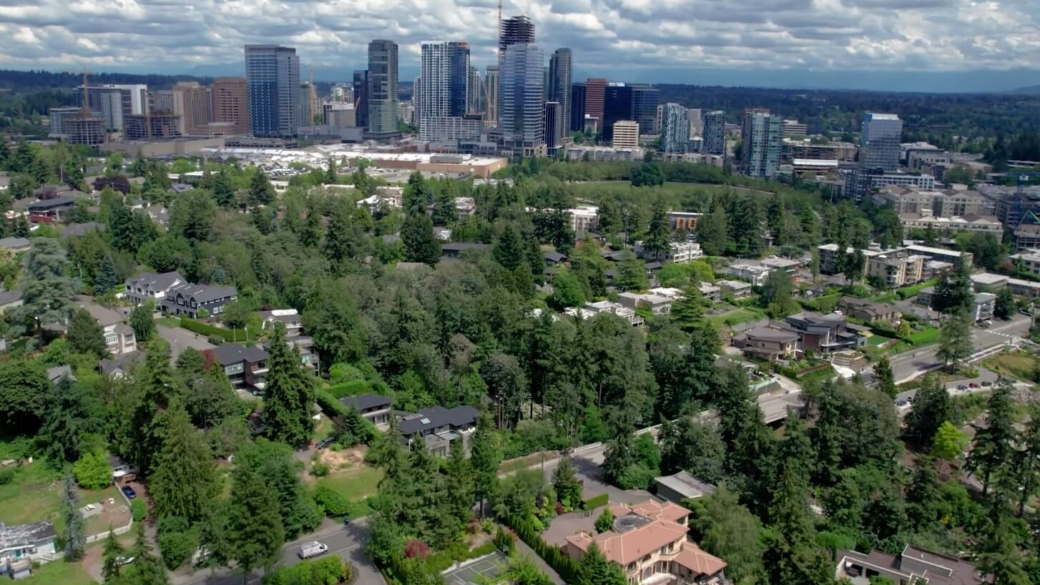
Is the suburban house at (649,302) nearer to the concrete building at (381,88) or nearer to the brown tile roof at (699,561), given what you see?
the brown tile roof at (699,561)

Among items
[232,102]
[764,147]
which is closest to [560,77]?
[764,147]

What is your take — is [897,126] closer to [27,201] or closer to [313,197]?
[313,197]

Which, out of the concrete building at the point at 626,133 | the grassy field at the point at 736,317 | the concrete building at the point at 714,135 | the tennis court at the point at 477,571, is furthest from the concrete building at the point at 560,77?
the tennis court at the point at 477,571

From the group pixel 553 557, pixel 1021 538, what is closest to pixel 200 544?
pixel 553 557

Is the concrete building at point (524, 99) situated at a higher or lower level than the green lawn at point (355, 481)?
higher

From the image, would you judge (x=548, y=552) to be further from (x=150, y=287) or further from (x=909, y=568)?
(x=150, y=287)

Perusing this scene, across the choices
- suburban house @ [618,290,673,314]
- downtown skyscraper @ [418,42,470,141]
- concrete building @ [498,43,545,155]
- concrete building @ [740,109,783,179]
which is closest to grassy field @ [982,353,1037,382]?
suburban house @ [618,290,673,314]
